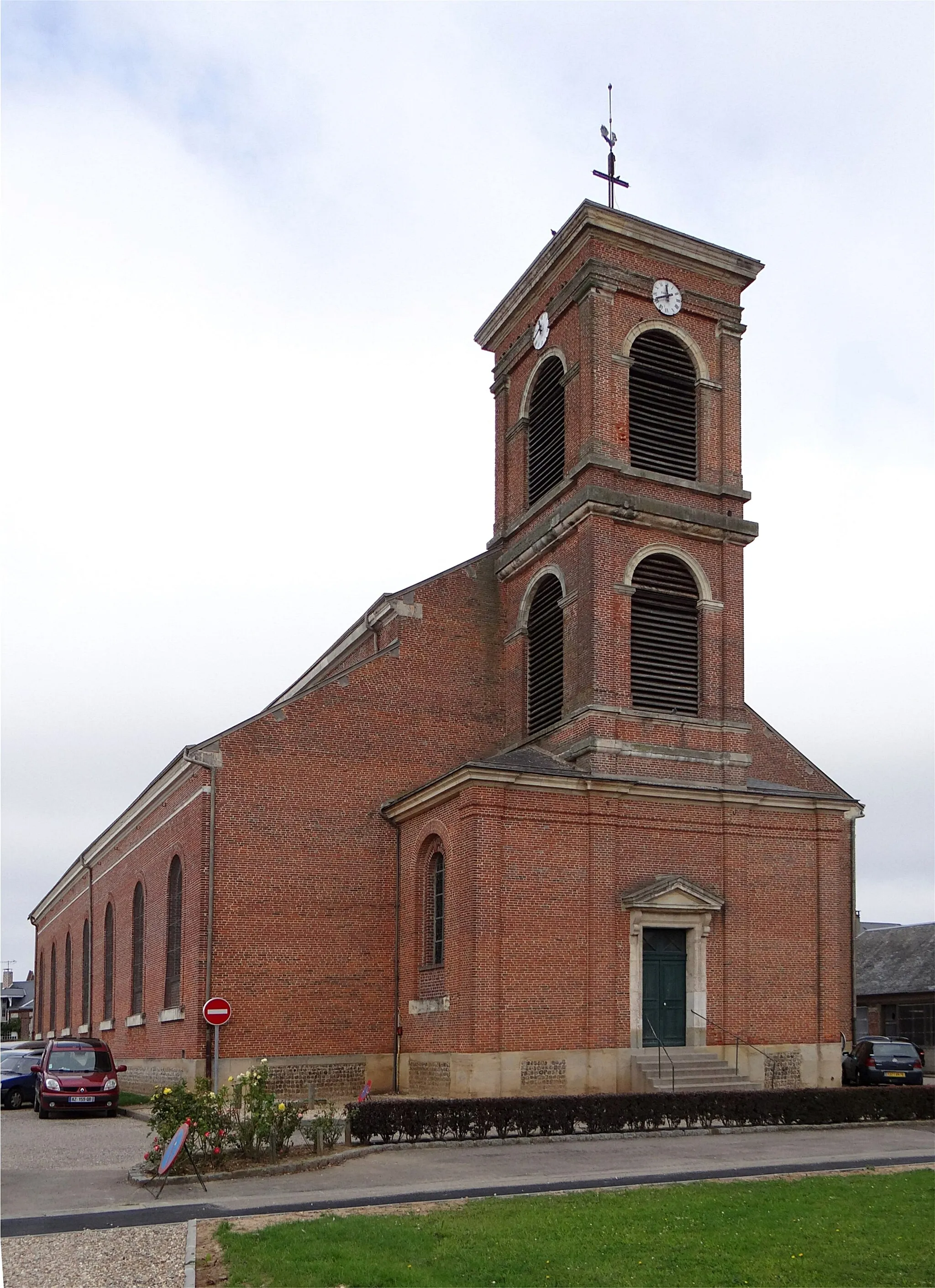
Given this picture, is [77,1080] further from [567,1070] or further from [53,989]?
[53,989]

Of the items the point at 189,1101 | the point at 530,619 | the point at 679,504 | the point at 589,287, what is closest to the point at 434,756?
the point at 530,619

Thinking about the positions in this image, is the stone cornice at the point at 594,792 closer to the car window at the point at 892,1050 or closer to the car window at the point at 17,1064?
the car window at the point at 892,1050

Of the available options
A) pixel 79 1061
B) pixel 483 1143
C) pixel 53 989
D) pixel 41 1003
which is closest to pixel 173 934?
pixel 79 1061

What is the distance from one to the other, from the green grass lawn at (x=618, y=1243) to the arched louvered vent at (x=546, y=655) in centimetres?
1490

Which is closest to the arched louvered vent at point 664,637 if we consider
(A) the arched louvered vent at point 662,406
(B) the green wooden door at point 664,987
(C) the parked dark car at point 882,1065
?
(A) the arched louvered vent at point 662,406

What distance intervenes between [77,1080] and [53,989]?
27.5 metres

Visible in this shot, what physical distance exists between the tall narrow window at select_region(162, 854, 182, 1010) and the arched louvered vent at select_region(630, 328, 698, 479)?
13.8 meters

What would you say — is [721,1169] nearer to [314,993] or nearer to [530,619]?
[314,993]

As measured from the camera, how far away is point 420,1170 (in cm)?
1588

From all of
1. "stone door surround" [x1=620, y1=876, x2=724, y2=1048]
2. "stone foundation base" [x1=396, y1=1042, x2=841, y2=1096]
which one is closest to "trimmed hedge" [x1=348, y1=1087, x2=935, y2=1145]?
"stone foundation base" [x1=396, y1=1042, x2=841, y2=1096]

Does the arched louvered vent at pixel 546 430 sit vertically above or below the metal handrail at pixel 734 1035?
above

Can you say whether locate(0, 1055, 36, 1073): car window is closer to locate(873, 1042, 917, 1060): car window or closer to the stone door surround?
the stone door surround

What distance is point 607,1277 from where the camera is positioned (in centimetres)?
975

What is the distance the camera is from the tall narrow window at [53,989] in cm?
4981
